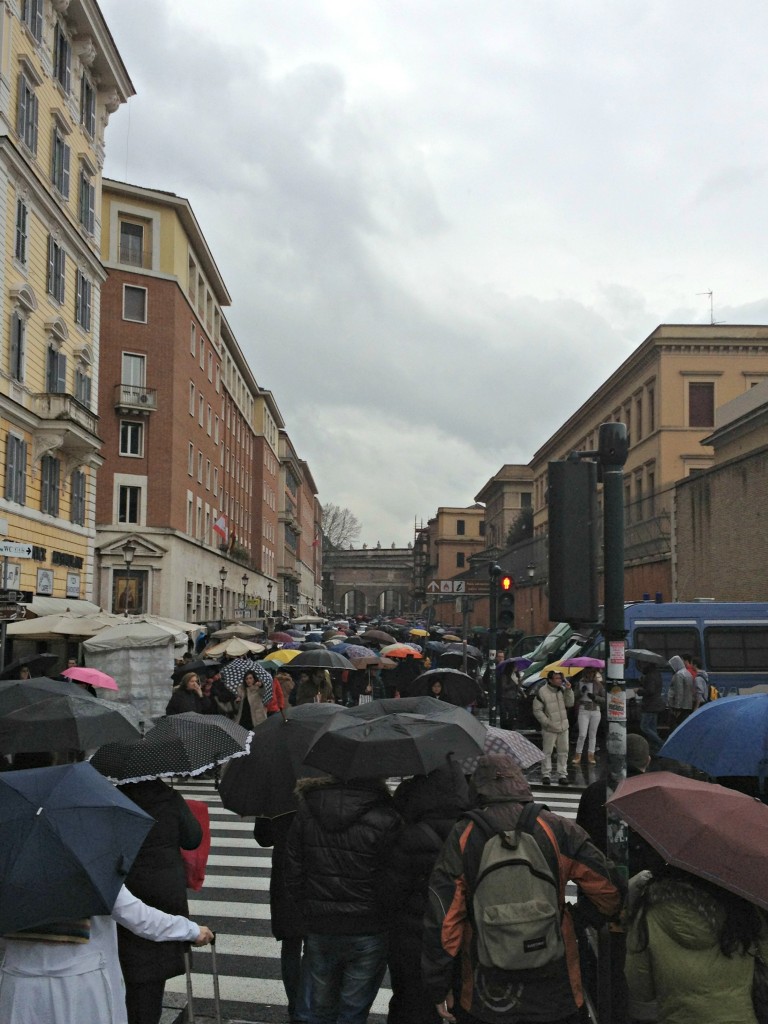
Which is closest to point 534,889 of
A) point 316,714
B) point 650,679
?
point 316,714

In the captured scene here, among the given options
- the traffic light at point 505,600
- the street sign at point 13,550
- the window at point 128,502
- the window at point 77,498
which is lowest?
the traffic light at point 505,600

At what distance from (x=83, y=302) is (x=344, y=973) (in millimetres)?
30372

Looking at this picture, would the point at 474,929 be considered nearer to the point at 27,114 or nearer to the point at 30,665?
the point at 30,665

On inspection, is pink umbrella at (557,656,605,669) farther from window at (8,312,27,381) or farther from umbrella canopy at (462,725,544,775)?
window at (8,312,27,381)

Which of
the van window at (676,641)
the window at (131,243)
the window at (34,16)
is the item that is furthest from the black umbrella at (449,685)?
the window at (131,243)

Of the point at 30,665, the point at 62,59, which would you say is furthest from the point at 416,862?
the point at 62,59

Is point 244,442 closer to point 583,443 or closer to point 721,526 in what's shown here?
point 583,443

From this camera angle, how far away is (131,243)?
44.0 metres

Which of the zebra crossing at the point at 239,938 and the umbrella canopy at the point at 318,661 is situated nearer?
the zebra crossing at the point at 239,938

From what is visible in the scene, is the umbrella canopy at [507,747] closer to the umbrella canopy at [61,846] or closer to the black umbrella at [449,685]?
the umbrella canopy at [61,846]

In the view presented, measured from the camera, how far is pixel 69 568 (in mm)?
30828

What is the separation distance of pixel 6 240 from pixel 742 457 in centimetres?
2122

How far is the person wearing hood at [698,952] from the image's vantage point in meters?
3.55

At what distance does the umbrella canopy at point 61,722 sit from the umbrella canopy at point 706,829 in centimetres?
429
